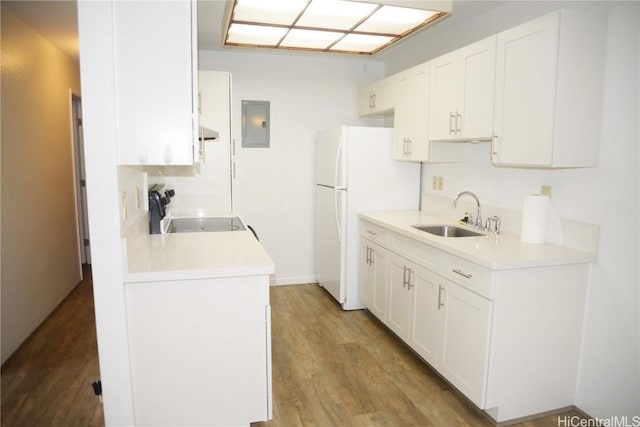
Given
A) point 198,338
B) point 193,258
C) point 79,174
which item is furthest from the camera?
point 79,174

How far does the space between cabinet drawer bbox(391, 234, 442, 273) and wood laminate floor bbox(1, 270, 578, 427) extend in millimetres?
730

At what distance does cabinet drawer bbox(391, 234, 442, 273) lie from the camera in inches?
106

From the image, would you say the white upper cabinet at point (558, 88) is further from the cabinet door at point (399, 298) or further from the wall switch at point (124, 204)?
the wall switch at point (124, 204)

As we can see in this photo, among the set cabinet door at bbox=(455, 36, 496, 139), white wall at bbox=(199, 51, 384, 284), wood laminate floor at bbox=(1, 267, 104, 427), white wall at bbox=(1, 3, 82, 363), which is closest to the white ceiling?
white wall at bbox=(1, 3, 82, 363)

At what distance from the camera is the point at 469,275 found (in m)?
2.36

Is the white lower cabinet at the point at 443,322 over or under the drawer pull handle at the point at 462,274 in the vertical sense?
under

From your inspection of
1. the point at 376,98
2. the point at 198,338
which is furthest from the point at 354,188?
the point at 198,338

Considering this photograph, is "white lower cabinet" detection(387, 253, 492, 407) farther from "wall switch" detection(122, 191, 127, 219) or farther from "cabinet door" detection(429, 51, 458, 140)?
"wall switch" detection(122, 191, 127, 219)

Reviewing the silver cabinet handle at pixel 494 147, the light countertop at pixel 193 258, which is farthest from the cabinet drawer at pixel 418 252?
the light countertop at pixel 193 258

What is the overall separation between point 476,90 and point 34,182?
3434mm

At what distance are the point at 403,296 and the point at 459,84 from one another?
1.53 metres

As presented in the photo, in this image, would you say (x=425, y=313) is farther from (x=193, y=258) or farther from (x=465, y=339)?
(x=193, y=258)

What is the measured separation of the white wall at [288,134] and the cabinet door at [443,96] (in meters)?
1.66

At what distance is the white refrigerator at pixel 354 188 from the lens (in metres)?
3.82
